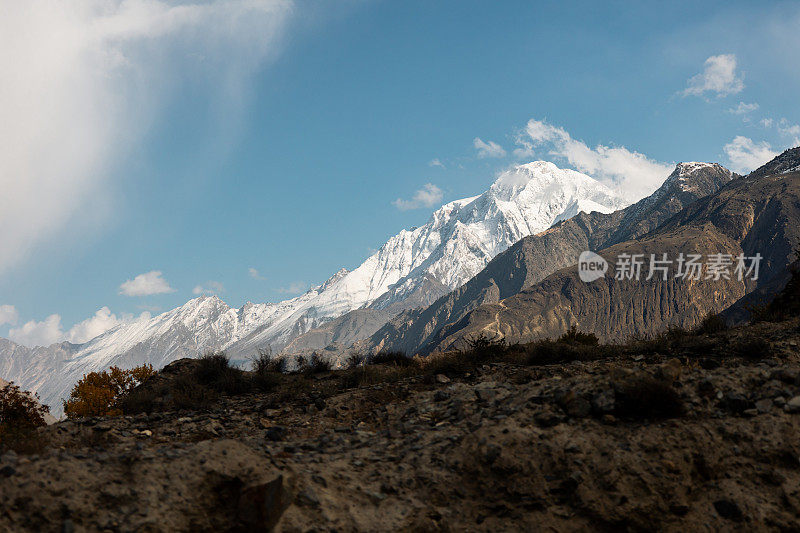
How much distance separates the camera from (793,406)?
7031mm

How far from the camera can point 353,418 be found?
1046 centimetres

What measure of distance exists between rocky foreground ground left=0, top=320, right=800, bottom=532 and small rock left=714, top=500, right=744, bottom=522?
2 centimetres

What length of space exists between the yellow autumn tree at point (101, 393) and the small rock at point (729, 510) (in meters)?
12.9

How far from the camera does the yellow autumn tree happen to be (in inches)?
539

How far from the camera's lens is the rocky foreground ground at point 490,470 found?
5.30 metres

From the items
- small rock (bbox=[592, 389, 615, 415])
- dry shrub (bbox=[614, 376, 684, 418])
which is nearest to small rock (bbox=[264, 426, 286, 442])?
small rock (bbox=[592, 389, 615, 415])

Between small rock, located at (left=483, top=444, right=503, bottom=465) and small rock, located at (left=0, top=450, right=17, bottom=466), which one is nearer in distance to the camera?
small rock, located at (left=0, top=450, right=17, bottom=466)

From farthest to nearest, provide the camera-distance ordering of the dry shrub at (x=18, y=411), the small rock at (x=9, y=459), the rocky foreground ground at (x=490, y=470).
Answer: the dry shrub at (x=18, y=411) < the rocky foreground ground at (x=490, y=470) < the small rock at (x=9, y=459)

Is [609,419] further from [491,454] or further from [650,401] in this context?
[491,454]

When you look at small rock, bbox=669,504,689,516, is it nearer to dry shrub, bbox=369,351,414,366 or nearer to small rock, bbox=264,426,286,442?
small rock, bbox=264,426,286,442

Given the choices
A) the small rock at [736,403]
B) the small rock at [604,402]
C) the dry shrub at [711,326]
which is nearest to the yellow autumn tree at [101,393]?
the small rock at [604,402]

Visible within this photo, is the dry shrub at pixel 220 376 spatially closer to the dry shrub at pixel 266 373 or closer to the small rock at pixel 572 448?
the dry shrub at pixel 266 373

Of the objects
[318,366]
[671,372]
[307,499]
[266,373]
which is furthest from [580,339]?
[307,499]

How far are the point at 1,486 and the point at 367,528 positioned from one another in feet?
12.5
